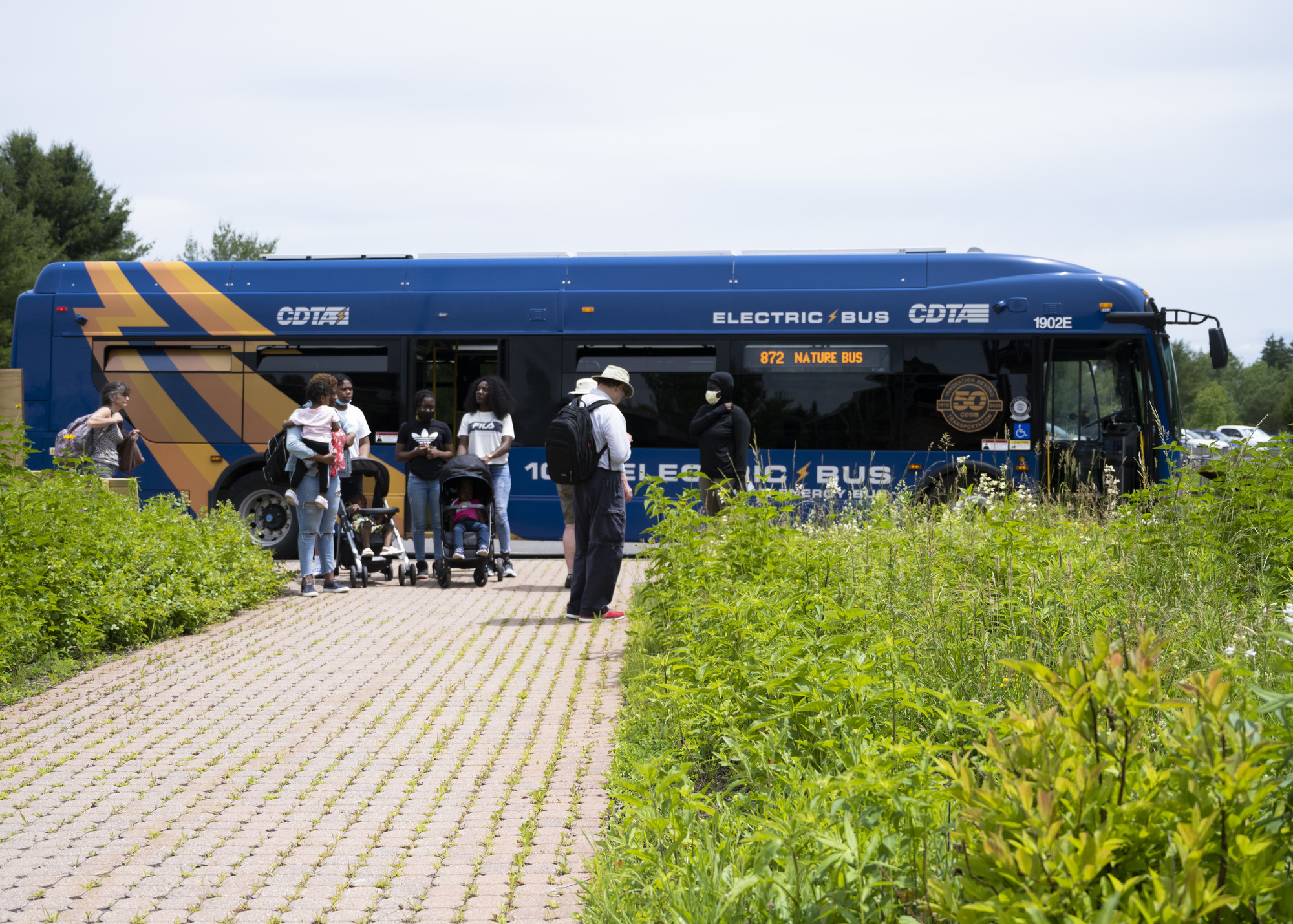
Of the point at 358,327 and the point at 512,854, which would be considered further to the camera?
the point at 358,327

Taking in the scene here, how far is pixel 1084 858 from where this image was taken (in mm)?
1677

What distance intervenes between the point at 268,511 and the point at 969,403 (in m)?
8.33

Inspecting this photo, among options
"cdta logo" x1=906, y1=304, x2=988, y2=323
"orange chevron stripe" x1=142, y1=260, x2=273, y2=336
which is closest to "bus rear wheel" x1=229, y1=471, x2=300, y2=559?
"orange chevron stripe" x1=142, y1=260, x2=273, y2=336

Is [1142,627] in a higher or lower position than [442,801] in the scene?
higher

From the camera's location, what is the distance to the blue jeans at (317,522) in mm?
9570

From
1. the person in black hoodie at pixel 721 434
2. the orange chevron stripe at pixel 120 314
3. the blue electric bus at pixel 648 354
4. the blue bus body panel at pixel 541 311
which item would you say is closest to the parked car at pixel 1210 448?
the person in black hoodie at pixel 721 434

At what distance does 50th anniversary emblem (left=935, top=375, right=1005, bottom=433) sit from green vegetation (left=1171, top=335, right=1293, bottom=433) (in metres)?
70.5

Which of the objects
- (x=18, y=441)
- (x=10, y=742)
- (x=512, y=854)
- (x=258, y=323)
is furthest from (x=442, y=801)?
(x=258, y=323)

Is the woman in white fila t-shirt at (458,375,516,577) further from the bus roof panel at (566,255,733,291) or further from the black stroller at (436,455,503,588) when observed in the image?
the bus roof panel at (566,255,733,291)

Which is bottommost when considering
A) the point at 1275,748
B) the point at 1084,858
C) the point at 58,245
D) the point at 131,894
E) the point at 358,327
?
the point at 131,894

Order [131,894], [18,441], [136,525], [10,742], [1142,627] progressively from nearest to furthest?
[1142,627] → [131,894] → [10,742] → [18,441] → [136,525]

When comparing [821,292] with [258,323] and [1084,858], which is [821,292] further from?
[1084,858]

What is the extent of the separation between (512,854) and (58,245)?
5404 centimetres

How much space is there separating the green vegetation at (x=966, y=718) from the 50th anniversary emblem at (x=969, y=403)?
476 cm
